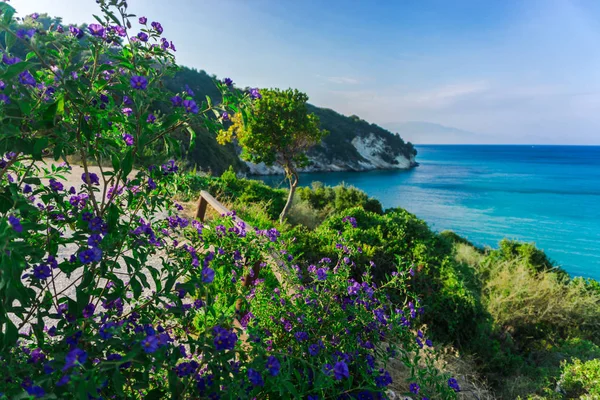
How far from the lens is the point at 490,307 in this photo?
6.15 metres

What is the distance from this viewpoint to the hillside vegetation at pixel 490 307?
164 inches

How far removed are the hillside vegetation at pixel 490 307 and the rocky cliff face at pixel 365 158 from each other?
5378 cm

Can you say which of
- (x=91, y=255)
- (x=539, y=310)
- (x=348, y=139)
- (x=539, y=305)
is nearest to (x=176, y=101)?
(x=91, y=255)

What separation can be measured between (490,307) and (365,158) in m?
71.6

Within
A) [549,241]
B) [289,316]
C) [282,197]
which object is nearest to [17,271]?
[289,316]

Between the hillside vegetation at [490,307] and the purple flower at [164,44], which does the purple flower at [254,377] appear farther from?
the hillside vegetation at [490,307]

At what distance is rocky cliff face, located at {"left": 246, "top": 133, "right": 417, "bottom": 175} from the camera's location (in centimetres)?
6775

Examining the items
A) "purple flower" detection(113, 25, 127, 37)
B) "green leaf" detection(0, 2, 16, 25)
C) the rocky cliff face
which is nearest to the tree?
"purple flower" detection(113, 25, 127, 37)

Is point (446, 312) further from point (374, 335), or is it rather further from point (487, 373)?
point (374, 335)

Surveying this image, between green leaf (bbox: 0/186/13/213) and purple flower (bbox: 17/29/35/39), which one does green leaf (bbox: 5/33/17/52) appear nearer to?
purple flower (bbox: 17/29/35/39)

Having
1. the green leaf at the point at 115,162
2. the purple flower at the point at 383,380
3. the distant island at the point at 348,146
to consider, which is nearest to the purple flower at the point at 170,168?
the green leaf at the point at 115,162

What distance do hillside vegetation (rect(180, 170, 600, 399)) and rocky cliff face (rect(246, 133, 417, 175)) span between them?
176 feet

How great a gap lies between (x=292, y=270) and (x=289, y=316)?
1.29 ft

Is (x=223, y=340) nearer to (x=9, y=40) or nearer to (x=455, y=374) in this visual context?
(x=9, y=40)
